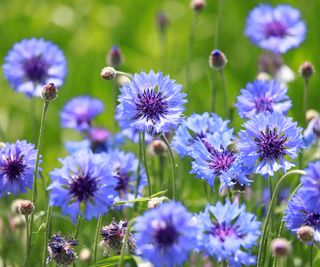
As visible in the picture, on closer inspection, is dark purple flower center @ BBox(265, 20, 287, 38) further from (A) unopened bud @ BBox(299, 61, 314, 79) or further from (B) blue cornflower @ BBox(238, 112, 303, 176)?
(B) blue cornflower @ BBox(238, 112, 303, 176)

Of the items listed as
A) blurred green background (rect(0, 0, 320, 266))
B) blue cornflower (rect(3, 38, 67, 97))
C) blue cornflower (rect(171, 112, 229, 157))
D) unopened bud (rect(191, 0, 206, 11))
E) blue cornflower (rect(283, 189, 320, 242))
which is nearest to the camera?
blue cornflower (rect(283, 189, 320, 242))

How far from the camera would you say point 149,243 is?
1328mm

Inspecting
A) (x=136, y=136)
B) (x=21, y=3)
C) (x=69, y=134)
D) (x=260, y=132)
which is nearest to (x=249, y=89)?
(x=260, y=132)

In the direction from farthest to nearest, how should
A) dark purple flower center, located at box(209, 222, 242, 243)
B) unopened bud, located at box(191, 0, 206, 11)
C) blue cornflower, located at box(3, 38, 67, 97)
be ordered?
unopened bud, located at box(191, 0, 206, 11) < blue cornflower, located at box(3, 38, 67, 97) < dark purple flower center, located at box(209, 222, 242, 243)

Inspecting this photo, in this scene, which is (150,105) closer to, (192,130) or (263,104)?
(192,130)

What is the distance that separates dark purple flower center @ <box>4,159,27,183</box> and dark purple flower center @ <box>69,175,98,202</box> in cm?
23

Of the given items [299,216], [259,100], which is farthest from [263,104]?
[299,216]

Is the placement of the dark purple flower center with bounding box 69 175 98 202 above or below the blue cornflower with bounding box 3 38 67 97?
below

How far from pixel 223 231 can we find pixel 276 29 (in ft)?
4.78

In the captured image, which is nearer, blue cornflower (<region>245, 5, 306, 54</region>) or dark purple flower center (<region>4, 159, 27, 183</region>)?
dark purple flower center (<region>4, 159, 27, 183</region>)

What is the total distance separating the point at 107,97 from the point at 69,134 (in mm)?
307

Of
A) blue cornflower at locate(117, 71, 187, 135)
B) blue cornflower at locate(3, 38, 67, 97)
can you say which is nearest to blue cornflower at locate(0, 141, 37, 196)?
blue cornflower at locate(117, 71, 187, 135)

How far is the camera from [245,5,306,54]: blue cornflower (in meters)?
2.68

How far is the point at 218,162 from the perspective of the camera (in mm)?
1657
